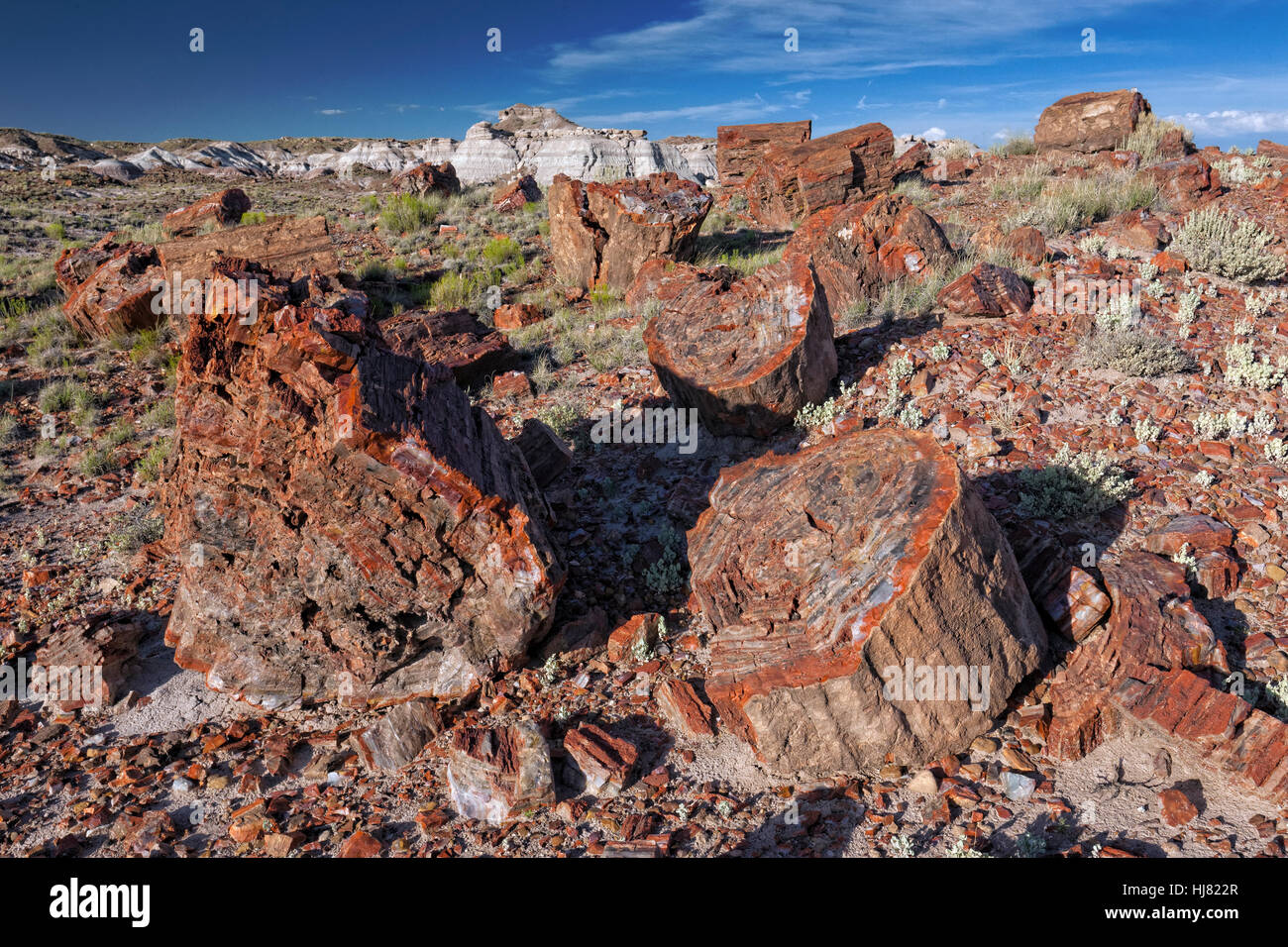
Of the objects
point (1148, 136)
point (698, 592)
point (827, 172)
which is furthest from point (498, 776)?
point (1148, 136)

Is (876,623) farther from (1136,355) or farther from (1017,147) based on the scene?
(1017,147)

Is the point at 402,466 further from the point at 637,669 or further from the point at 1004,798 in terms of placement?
the point at 1004,798

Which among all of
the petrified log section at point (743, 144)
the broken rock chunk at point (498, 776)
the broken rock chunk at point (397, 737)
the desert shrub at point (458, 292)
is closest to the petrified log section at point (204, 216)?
the desert shrub at point (458, 292)

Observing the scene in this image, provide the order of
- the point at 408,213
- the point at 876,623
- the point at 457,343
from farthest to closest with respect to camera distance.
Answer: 1. the point at 408,213
2. the point at 457,343
3. the point at 876,623

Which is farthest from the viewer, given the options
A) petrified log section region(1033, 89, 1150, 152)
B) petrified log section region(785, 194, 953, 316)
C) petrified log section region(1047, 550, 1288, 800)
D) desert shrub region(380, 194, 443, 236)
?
desert shrub region(380, 194, 443, 236)

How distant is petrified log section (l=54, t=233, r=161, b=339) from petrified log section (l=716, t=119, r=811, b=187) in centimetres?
1326

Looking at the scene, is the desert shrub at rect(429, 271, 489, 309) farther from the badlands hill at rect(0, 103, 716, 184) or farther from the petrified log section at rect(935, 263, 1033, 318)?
the badlands hill at rect(0, 103, 716, 184)

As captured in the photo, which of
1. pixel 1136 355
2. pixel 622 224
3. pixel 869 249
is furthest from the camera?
pixel 622 224

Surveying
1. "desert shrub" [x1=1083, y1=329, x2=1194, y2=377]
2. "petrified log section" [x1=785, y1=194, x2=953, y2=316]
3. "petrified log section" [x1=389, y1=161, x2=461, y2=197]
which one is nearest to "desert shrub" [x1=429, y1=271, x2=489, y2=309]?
"petrified log section" [x1=785, y1=194, x2=953, y2=316]

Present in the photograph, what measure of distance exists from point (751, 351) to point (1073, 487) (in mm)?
2858

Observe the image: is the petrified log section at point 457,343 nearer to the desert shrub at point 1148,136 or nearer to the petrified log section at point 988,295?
the petrified log section at point 988,295

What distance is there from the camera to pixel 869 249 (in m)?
8.70

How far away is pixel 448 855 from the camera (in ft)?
11.1

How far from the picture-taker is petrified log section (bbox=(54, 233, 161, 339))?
1044 cm
